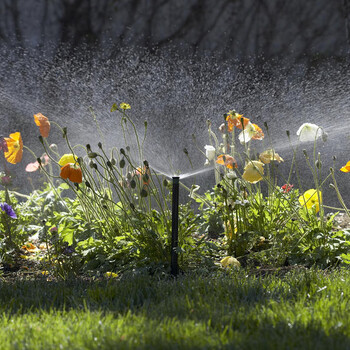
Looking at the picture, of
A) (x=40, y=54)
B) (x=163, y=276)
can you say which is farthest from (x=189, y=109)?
(x=163, y=276)

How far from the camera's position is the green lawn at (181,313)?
5.53ft

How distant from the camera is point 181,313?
1.98 meters

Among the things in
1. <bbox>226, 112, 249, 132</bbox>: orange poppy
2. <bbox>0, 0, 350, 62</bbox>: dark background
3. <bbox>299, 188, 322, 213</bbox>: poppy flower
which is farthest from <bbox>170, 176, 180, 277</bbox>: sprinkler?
<bbox>0, 0, 350, 62</bbox>: dark background

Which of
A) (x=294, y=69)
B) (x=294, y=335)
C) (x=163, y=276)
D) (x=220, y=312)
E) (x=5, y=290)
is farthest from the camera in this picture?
(x=294, y=69)

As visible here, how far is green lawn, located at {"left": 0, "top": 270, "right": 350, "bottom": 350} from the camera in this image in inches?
66.3

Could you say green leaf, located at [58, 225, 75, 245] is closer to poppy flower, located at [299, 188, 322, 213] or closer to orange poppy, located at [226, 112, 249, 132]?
orange poppy, located at [226, 112, 249, 132]

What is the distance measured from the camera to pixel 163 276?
9.58 ft

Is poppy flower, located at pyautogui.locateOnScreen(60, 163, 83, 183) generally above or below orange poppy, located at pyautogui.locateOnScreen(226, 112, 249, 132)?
below

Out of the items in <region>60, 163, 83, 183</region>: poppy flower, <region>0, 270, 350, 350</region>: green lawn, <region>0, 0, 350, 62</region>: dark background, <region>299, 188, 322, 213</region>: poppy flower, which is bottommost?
<region>0, 270, 350, 350</region>: green lawn

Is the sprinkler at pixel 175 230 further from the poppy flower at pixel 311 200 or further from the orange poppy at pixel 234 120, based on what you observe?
the poppy flower at pixel 311 200

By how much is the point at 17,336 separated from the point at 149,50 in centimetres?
661

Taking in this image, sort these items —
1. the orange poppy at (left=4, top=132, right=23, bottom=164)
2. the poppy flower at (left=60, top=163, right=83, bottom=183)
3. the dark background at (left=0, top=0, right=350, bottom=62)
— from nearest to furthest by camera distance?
the poppy flower at (left=60, top=163, right=83, bottom=183) < the orange poppy at (left=4, top=132, right=23, bottom=164) < the dark background at (left=0, top=0, right=350, bottom=62)

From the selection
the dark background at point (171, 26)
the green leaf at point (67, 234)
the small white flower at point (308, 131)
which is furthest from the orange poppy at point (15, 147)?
the dark background at point (171, 26)

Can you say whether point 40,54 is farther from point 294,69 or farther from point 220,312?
point 220,312
